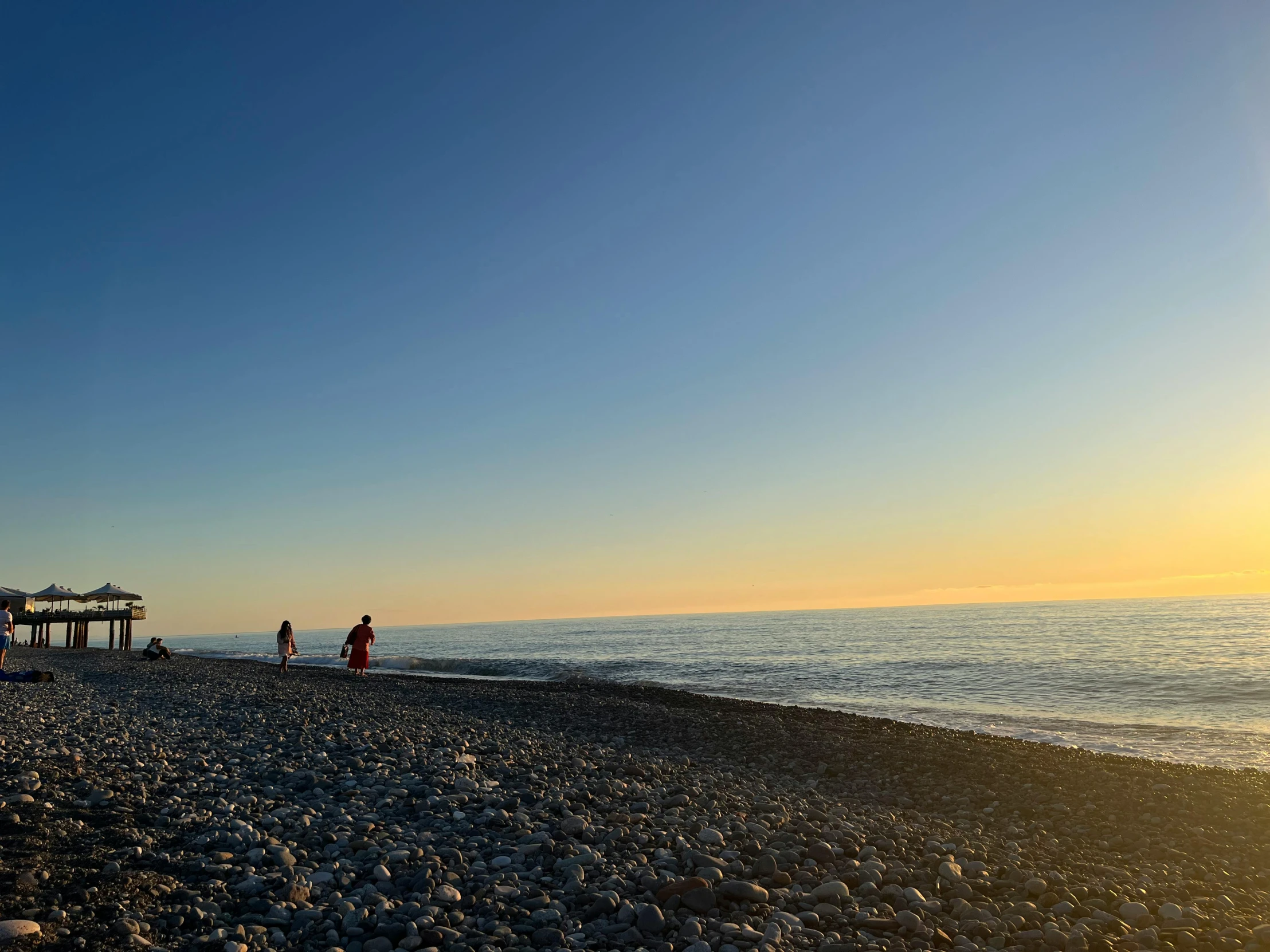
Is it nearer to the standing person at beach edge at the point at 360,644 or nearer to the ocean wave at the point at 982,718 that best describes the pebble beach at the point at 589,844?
the ocean wave at the point at 982,718

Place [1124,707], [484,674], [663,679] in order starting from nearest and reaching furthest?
[1124,707] → [663,679] → [484,674]

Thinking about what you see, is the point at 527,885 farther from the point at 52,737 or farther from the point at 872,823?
the point at 52,737

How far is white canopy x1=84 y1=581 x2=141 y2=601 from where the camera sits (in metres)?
49.8

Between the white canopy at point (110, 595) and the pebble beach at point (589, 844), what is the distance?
4525 cm

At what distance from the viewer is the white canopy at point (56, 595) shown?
47.2 metres

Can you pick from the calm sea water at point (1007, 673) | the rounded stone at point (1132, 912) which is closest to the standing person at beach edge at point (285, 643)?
the calm sea water at point (1007, 673)

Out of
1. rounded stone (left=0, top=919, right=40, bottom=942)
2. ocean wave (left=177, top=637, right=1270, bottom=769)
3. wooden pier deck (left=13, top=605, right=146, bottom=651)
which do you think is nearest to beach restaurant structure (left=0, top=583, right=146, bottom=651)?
wooden pier deck (left=13, top=605, right=146, bottom=651)

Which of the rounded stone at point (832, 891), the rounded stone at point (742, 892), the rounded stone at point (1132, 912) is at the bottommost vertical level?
the rounded stone at point (1132, 912)

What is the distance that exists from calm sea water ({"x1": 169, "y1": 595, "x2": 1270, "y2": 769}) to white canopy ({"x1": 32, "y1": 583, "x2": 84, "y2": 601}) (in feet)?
44.0

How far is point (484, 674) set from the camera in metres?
38.1

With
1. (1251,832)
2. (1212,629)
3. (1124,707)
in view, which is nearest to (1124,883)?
(1251,832)

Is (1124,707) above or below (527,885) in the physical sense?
below

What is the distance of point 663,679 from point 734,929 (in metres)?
28.7

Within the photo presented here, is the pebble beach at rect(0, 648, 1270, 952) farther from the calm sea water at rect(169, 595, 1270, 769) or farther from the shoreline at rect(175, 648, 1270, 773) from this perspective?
the calm sea water at rect(169, 595, 1270, 769)
